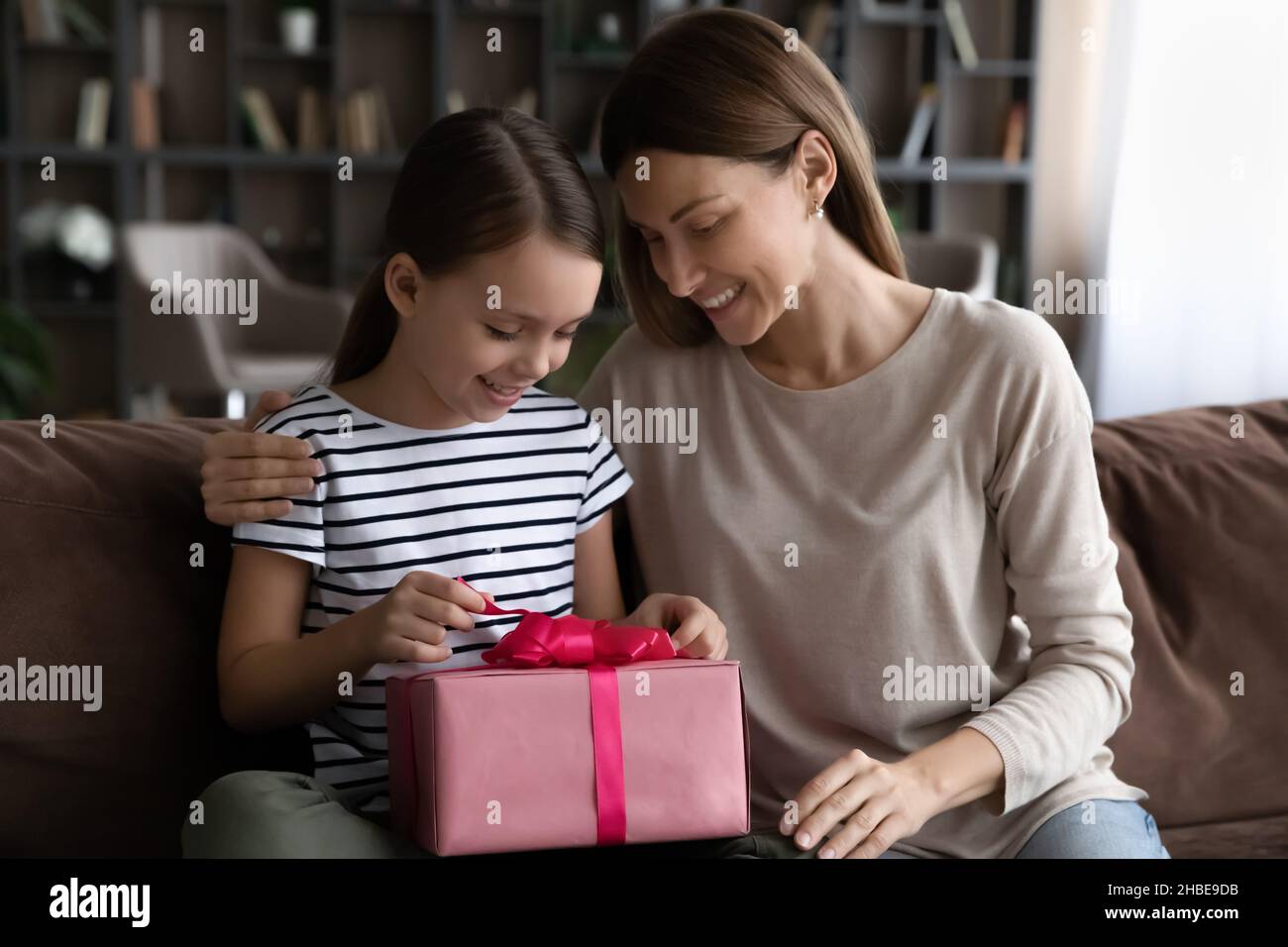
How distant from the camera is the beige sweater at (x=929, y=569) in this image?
1.40m

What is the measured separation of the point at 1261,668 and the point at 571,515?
2.87 ft

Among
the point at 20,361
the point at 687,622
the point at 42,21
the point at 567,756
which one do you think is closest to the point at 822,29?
the point at 42,21

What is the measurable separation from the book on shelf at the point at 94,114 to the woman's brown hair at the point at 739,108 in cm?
484

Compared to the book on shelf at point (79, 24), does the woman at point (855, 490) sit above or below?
below

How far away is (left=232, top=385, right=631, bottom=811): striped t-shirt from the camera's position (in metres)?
1.35

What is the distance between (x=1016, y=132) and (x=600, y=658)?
5.51m

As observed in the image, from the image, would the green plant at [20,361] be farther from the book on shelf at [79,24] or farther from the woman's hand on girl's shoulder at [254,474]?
the woman's hand on girl's shoulder at [254,474]

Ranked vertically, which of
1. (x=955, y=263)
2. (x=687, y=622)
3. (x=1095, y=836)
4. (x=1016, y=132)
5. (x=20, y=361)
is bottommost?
(x=1095, y=836)

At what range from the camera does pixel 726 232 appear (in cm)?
142

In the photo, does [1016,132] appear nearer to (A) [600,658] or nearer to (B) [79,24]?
(B) [79,24]

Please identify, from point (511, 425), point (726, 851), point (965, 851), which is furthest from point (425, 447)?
point (965, 851)

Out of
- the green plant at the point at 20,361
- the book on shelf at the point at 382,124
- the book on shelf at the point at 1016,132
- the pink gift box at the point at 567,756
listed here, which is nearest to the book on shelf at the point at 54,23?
the book on shelf at the point at 382,124

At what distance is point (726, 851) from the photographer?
1.27 m

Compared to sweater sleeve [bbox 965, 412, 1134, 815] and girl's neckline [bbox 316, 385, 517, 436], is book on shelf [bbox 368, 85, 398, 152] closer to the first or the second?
girl's neckline [bbox 316, 385, 517, 436]
